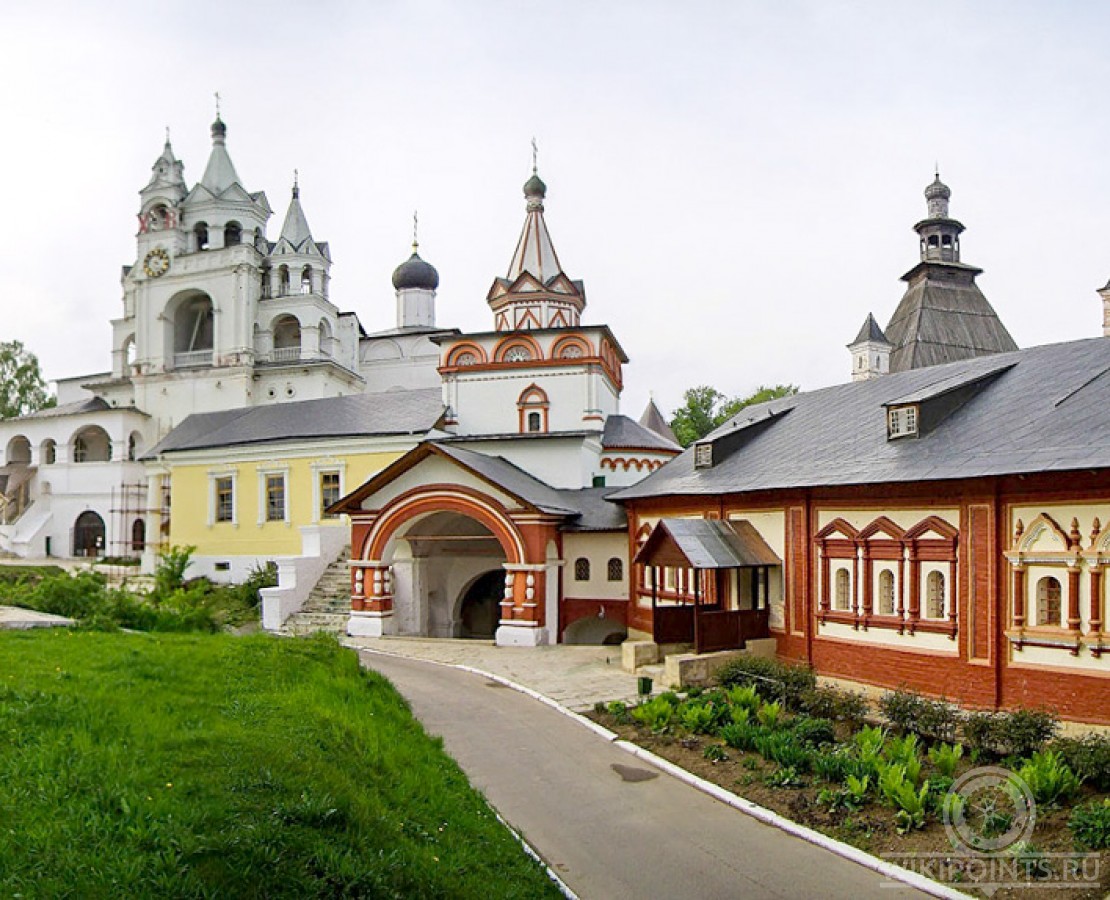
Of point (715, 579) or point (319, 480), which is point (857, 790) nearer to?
point (715, 579)

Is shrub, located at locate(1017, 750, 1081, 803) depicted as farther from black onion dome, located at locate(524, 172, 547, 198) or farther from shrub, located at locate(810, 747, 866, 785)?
black onion dome, located at locate(524, 172, 547, 198)

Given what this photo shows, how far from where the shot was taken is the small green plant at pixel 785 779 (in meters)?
10.7

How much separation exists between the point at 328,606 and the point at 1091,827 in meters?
21.7

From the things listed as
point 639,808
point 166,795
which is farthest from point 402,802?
point 639,808

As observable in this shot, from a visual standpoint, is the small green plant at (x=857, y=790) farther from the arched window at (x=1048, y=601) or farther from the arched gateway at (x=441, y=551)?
the arched gateway at (x=441, y=551)

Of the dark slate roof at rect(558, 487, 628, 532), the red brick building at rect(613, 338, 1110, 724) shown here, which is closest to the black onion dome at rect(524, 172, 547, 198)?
the dark slate roof at rect(558, 487, 628, 532)

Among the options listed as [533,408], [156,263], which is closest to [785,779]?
[533,408]

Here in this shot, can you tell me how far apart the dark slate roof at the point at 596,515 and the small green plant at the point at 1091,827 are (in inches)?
604

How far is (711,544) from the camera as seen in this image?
17.8 meters

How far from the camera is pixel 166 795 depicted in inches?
262

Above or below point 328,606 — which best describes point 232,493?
above

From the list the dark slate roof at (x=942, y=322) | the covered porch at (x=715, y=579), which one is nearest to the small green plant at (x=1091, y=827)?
the covered porch at (x=715, y=579)

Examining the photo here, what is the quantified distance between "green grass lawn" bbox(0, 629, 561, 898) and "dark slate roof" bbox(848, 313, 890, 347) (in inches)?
1783

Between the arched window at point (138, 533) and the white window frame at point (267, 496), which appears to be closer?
the white window frame at point (267, 496)
